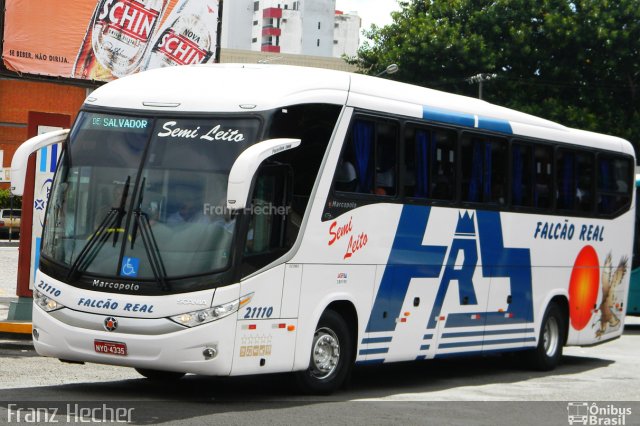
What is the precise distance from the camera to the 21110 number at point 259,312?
11.7 metres

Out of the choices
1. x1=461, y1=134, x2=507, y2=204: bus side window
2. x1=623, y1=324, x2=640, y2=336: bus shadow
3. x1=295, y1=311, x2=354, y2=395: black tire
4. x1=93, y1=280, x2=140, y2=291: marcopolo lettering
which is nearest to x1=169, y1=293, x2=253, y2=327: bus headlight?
x1=93, y1=280, x2=140, y2=291: marcopolo lettering

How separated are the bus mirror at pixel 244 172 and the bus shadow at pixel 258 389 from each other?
6.09 ft

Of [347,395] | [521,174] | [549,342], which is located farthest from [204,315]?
[549,342]

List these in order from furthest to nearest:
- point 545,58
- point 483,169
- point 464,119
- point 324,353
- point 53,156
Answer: point 545,58 < point 53,156 < point 483,169 < point 464,119 < point 324,353

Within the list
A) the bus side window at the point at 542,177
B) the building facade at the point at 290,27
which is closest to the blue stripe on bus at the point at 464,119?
the bus side window at the point at 542,177

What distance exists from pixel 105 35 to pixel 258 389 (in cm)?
1546

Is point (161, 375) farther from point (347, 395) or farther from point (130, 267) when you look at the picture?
point (130, 267)

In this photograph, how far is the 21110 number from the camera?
38.5ft

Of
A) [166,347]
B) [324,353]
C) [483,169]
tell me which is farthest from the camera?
[483,169]

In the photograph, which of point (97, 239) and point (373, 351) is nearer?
point (97, 239)

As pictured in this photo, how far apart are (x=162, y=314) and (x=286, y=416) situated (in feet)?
4.79

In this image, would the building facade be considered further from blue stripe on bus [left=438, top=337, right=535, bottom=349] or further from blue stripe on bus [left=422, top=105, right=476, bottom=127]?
blue stripe on bus [left=422, top=105, right=476, bottom=127]

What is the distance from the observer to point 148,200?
1174 cm

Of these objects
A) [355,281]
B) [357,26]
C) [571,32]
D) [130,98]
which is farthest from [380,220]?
[357,26]
